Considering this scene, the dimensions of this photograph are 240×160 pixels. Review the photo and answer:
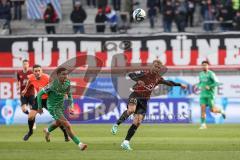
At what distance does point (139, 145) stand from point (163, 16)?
15.5m

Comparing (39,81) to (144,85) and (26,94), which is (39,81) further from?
(144,85)

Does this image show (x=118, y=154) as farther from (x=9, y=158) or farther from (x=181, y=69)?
(x=181, y=69)

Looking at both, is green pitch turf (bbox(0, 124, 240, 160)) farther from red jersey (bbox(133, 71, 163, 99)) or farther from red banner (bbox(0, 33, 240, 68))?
red banner (bbox(0, 33, 240, 68))

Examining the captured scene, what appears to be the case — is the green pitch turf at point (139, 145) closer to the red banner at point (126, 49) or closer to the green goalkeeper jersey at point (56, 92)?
the green goalkeeper jersey at point (56, 92)

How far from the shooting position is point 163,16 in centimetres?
3538

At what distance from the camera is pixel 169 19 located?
35.1 metres

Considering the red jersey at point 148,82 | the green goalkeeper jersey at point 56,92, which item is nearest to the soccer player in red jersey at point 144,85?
the red jersey at point 148,82

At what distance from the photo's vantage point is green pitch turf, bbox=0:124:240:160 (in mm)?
17406

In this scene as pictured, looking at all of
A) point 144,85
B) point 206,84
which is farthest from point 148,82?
point 206,84

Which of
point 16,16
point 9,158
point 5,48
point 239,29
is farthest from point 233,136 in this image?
point 16,16

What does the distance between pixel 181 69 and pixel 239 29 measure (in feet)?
11.1

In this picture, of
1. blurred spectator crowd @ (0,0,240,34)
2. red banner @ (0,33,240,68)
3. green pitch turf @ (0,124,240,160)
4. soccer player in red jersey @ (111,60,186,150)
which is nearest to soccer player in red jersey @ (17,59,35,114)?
green pitch turf @ (0,124,240,160)

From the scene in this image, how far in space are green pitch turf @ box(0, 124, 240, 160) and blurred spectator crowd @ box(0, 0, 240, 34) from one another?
741 centimetres

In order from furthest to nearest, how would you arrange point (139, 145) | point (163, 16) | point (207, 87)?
1. point (163, 16)
2. point (207, 87)
3. point (139, 145)
